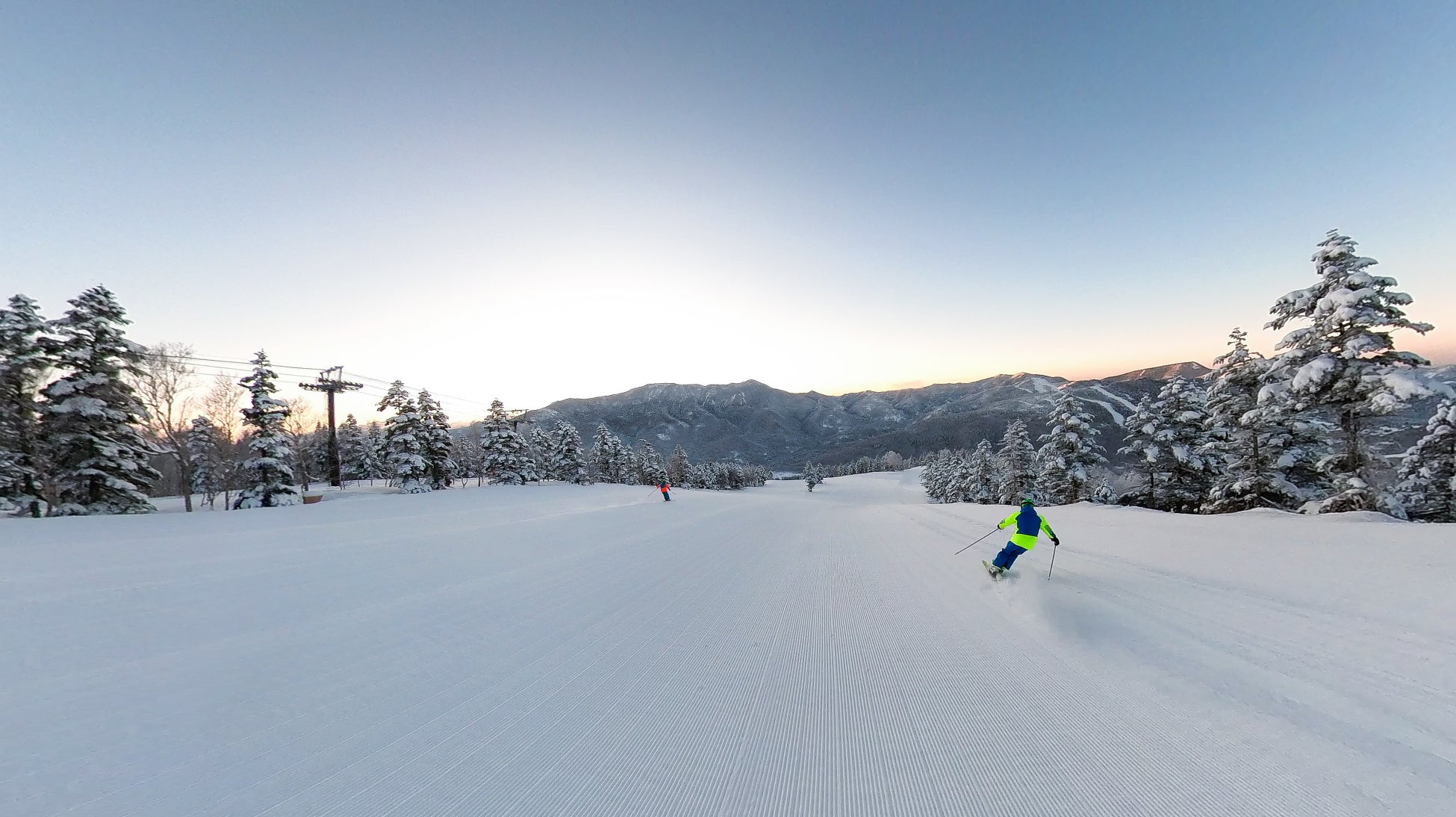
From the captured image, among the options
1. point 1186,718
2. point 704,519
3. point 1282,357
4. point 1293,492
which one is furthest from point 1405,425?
point 704,519

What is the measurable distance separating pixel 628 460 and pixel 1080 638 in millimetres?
54187

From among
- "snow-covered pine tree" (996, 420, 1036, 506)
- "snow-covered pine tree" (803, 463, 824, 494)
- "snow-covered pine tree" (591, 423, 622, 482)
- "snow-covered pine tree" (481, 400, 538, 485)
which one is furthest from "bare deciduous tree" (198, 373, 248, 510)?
"snow-covered pine tree" (803, 463, 824, 494)

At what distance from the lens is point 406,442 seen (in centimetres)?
3353

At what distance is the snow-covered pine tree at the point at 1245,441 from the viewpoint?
1680 cm

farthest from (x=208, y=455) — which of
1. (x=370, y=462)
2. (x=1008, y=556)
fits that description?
(x=1008, y=556)

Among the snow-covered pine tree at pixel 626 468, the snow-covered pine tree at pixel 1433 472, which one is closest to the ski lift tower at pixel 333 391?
the snow-covered pine tree at pixel 626 468

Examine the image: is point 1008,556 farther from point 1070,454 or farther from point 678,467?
point 678,467

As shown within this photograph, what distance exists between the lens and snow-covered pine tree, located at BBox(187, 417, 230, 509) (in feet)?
83.9

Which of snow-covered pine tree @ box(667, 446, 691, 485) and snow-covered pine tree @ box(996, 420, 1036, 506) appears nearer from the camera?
snow-covered pine tree @ box(996, 420, 1036, 506)

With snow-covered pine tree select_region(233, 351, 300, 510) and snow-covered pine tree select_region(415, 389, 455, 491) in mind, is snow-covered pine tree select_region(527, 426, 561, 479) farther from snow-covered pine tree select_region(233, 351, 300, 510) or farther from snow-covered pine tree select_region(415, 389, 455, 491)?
snow-covered pine tree select_region(233, 351, 300, 510)

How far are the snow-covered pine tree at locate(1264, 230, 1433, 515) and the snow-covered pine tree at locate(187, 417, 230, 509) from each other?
41625 mm

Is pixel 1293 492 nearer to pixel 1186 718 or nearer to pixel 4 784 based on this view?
pixel 1186 718

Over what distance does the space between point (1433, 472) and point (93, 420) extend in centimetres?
4654

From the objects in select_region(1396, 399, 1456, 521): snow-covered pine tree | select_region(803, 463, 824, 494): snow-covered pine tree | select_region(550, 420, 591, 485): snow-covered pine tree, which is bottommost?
select_region(803, 463, 824, 494): snow-covered pine tree
